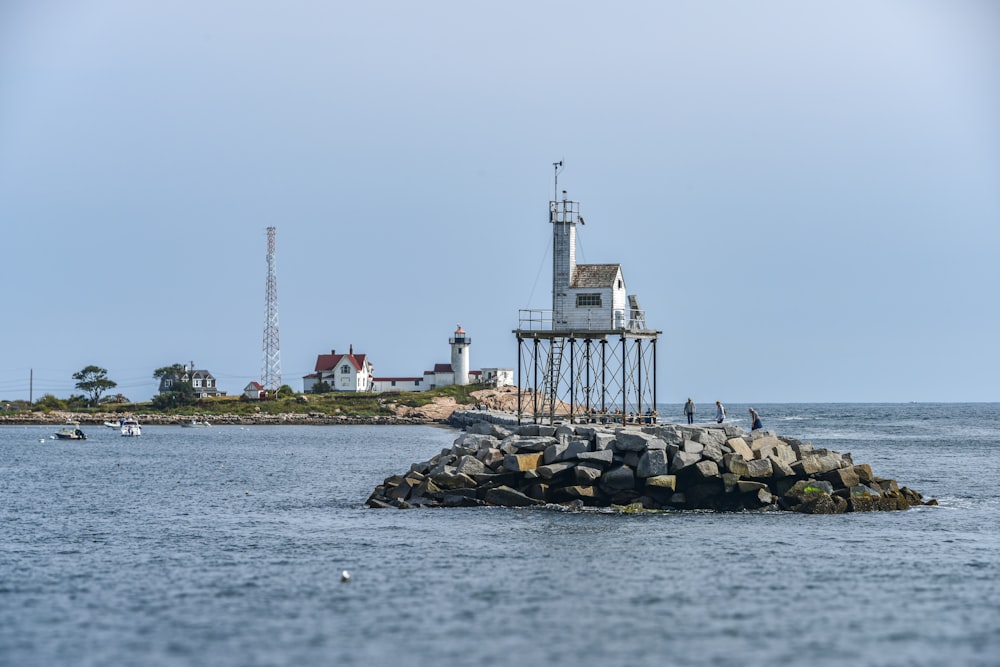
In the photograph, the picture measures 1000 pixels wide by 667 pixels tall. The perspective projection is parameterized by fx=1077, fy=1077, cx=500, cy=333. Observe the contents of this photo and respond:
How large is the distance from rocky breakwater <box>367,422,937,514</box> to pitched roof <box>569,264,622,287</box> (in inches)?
504

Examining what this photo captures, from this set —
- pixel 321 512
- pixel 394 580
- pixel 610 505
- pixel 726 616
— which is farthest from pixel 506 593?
pixel 321 512

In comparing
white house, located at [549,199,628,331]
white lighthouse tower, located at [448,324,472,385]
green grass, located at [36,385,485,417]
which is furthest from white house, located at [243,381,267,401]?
white house, located at [549,199,628,331]

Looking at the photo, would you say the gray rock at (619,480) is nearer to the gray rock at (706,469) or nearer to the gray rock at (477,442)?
the gray rock at (706,469)

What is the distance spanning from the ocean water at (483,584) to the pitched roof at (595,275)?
627 inches

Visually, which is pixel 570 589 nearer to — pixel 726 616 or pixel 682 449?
Answer: pixel 726 616

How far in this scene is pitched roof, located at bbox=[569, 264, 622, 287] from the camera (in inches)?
2032

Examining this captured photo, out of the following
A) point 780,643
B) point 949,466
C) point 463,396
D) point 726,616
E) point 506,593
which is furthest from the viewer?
point 463,396

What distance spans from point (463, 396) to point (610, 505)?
10047 cm

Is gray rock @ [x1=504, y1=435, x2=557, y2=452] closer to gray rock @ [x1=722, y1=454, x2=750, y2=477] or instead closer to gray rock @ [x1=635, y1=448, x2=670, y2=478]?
gray rock @ [x1=635, y1=448, x2=670, y2=478]

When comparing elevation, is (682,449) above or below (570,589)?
above

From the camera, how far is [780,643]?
1914 centimetres

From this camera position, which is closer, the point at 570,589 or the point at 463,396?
the point at 570,589

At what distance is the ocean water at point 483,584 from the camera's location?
62.2ft

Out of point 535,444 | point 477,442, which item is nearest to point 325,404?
point 477,442
